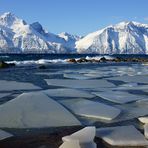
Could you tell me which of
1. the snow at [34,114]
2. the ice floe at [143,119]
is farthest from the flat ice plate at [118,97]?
the ice floe at [143,119]

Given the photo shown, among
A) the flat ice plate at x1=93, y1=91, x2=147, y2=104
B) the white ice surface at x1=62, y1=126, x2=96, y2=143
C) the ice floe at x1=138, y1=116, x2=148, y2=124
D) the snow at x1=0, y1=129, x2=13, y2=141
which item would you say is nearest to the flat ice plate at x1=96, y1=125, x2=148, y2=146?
the white ice surface at x1=62, y1=126, x2=96, y2=143

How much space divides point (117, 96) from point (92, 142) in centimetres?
328

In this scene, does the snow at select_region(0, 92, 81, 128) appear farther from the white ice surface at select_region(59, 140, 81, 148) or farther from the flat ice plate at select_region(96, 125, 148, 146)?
the white ice surface at select_region(59, 140, 81, 148)

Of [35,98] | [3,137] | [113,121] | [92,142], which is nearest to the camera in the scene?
[92,142]

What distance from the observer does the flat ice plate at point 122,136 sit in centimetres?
371

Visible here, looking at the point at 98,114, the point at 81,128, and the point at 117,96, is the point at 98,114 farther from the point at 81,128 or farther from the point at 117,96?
the point at 117,96

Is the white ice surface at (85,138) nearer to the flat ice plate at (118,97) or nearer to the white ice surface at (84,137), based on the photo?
the white ice surface at (84,137)

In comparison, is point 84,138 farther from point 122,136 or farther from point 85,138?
point 122,136

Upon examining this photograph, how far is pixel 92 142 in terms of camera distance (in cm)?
353

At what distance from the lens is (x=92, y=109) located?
5.33m

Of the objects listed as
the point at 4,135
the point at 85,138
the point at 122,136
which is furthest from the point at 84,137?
the point at 4,135

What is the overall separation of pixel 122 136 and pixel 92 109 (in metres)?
1.46

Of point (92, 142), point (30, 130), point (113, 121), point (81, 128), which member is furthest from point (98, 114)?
point (92, 142)

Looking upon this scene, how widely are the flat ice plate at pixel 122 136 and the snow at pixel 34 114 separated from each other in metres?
0.53
